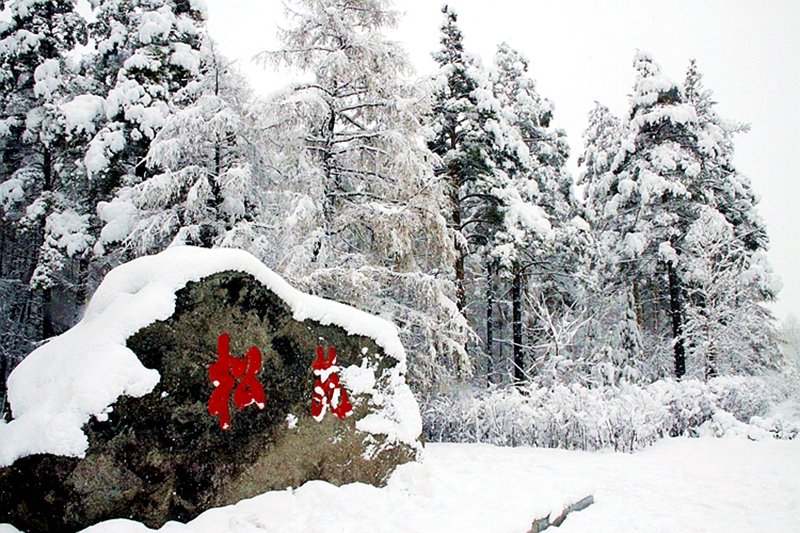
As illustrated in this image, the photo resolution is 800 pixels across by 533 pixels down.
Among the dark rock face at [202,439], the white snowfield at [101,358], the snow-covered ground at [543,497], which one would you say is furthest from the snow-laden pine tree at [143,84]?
the snow-covered ground at [543,497]

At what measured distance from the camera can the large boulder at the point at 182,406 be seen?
3551 mm

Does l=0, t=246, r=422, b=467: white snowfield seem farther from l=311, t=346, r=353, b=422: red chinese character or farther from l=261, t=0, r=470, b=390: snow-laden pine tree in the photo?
l=261, t=0, r=470, b=390: snow-laden pine tree

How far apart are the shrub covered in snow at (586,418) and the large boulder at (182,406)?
396 cm

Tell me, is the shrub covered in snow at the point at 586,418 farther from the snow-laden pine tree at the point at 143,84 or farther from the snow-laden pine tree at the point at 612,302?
the snow-laden pine tree at the point at 143,84

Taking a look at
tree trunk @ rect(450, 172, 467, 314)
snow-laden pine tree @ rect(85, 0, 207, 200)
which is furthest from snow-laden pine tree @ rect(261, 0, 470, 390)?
snow-laden pine tree @ rect(85, 0, 207, 200)

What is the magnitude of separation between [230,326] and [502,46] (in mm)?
15668

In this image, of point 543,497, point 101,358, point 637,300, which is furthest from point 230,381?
point 637,300

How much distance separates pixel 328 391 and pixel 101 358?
2038 mm

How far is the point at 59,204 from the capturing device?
43.0 feet

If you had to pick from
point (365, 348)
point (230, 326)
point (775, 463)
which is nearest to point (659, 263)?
point (775, 463)

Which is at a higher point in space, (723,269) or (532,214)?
(532,214)

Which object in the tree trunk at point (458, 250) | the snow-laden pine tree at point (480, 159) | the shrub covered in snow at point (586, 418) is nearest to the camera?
the shrub covered in snow at point (586, 418)

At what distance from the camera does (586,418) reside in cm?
836

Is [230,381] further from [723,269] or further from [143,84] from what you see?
[723,269]
